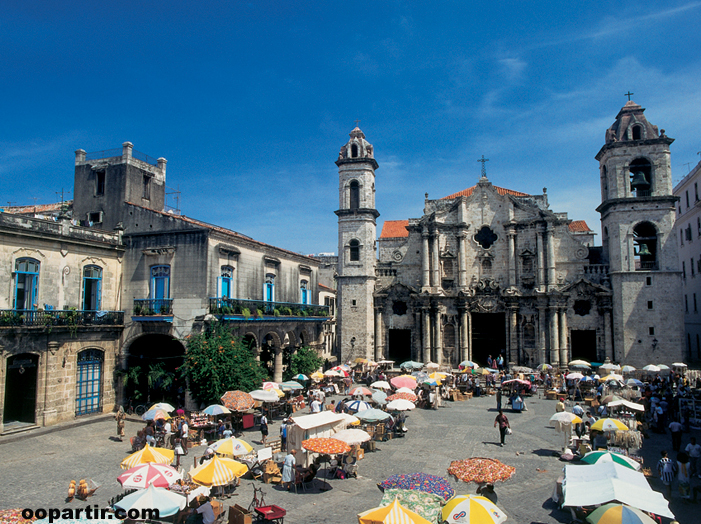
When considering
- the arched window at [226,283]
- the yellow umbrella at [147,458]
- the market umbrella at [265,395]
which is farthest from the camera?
the arched window at [226,283]

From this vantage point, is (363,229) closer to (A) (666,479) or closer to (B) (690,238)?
(A) (666,479)

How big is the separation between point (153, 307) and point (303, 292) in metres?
12.1

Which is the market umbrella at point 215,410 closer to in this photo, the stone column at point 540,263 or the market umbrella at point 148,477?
the market umbrella at point 148,477

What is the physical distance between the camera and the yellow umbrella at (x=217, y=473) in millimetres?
11547

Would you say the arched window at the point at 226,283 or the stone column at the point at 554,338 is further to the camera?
the stone column at the point at 554,338

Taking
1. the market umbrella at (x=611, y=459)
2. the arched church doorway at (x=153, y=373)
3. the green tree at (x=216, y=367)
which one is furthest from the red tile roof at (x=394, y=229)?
the market umbrella at (x=611, y=459)

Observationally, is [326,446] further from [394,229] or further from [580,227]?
[580,227]

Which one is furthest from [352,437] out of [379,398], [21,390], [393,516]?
[21,390]

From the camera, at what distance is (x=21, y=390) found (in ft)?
70.6

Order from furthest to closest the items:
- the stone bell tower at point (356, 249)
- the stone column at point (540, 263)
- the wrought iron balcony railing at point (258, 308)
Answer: the stone bell tower at point (356, 249) → the stone column at point (540, 263) → the wrought iron balcony railing at point (258, 308)

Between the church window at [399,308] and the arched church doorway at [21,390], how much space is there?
77.4 ft

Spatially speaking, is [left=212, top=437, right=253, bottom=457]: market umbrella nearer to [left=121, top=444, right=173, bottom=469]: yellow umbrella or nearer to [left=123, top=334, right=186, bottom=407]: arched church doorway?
[left=121, top=444, right=173, bottom=469]: yellow umbrella

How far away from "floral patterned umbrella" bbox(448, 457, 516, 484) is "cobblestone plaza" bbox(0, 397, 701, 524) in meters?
1.55

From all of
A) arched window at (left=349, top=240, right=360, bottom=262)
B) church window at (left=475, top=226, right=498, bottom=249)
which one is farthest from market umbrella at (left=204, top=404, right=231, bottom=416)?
church window at (left=475, top=226, right=498, bottom=249)
